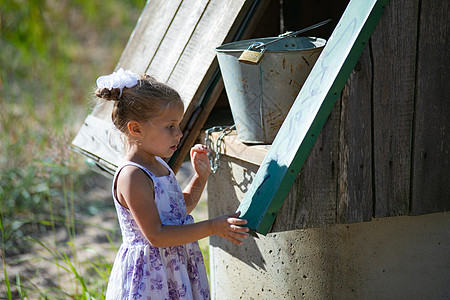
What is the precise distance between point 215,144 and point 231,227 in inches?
31.9

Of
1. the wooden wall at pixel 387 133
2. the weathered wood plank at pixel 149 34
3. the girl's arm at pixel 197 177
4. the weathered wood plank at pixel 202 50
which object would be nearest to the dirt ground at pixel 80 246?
the weathered wood plank at pixel 149 34

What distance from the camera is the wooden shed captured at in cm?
203

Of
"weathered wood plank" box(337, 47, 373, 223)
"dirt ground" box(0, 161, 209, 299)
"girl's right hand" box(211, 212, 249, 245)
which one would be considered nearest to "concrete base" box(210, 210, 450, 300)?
"weathered wood plank" box(337, 47, 373, 223)

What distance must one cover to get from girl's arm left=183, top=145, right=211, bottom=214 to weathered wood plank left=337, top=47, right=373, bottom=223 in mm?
674

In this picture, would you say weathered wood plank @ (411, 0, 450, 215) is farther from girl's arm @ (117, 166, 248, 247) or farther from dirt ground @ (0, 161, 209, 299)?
dirt ground @ (0, 161, 209, 299)

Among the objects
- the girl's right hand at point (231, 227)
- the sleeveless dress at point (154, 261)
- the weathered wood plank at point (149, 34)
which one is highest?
the weathered wood plank at point (149, 34)

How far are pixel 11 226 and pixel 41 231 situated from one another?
32cm

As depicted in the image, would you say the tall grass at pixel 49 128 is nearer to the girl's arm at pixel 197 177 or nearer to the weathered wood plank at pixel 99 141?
the weathered wood plank at pixel 99 141

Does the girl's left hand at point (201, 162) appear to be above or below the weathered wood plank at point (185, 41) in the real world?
below

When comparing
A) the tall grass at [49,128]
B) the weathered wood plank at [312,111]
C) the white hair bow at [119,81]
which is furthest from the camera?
the tall grass at [49,128]

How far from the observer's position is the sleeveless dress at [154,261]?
2.27 meters

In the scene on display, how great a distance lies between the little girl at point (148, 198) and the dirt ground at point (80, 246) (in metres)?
1.51

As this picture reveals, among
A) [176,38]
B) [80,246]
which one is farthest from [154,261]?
[80,246]

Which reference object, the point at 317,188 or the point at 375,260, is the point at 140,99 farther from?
the point at 375,260
